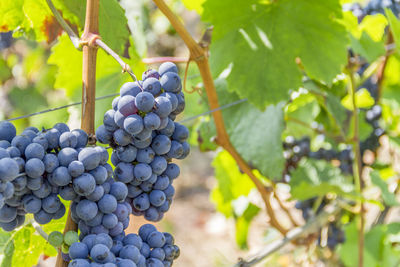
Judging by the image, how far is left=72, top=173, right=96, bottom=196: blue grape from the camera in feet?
1.76

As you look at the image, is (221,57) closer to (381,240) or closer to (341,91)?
(341,91)

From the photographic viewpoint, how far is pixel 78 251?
533mm

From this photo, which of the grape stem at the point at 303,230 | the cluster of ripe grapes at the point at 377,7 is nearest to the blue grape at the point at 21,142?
the grape stem at the point at 303,230

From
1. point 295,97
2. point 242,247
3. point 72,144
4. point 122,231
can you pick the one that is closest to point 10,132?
point 72,144

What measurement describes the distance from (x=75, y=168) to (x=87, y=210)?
2.1 inches

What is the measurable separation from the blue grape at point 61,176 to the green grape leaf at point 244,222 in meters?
1.10

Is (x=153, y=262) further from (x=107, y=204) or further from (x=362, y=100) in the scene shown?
(x=362, y=100)

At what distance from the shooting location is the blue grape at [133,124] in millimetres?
562

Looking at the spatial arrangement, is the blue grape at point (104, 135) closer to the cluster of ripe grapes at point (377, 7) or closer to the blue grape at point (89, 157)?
the blue grape at point (89, 157)

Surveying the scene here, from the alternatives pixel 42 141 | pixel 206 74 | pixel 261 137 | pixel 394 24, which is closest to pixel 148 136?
pixel 42 141

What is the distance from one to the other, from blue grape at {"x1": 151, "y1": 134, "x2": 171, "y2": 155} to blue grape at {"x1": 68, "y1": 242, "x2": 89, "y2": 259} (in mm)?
155

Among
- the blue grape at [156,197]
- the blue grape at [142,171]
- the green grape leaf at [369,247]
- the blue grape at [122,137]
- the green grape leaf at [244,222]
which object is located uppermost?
the blue grape at [122,137]

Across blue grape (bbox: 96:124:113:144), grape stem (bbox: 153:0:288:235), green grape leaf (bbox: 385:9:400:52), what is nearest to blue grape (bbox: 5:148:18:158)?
blue grape (bbox: 96:124:113:144)

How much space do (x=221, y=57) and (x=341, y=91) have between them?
474 millimetres
